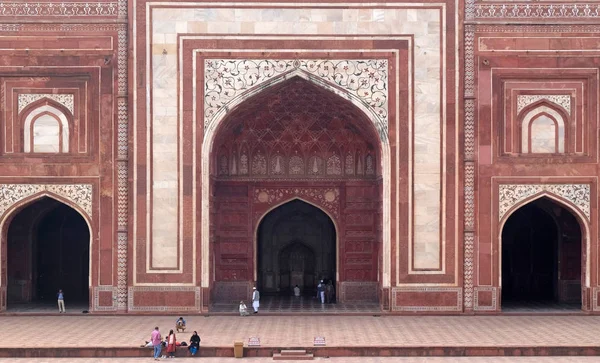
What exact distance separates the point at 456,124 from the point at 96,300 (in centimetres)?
681

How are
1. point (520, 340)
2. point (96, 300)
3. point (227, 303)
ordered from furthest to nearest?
point (227, 303), point (96, 300), point (520, 340)

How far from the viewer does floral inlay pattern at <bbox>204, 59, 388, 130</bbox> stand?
49.5ft

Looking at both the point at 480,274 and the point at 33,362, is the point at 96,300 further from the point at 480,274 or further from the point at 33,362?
the point at 480,274

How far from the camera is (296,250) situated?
1844cm

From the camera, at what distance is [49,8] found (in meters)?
15.0

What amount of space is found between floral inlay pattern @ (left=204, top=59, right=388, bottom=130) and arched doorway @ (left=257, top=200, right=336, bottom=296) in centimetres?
366

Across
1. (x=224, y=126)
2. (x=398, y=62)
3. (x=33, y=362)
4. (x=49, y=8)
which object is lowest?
(x=33, y=362)

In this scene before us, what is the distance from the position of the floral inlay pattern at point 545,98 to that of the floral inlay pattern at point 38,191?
7.45 m

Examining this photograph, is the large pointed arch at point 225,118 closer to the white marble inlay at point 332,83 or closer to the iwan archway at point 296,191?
the white marble inlay at point 332,83

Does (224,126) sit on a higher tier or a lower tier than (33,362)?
higher

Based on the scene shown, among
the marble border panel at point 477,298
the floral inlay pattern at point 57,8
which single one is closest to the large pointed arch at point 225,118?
the marble border panel at point 477,298

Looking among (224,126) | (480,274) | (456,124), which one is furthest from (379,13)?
(480,274)

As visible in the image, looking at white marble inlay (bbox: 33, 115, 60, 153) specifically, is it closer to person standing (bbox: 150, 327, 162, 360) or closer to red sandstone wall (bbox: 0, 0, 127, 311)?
red sandstone wall (bbox: 0, 0, 127, 311)

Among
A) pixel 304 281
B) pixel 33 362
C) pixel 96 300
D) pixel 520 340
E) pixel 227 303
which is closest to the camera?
pixel 33 362
